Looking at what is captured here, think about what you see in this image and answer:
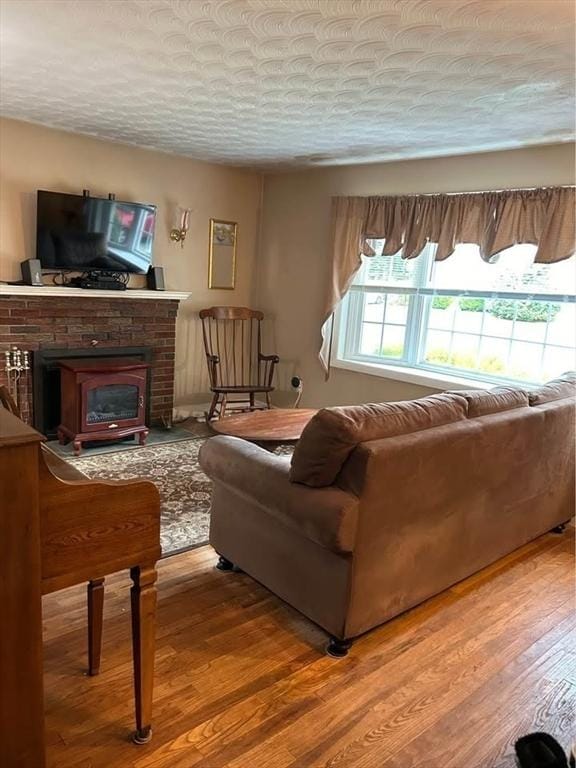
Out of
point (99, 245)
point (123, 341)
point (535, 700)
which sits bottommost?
point (535, 700)

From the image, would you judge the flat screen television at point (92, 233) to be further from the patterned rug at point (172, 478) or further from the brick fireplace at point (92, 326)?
the patterned rug at point (172, 478)

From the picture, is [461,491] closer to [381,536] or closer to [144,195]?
[381,536]

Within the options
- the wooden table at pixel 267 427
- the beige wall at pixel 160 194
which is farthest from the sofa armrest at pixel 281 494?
the beige wall at pixel 160 194

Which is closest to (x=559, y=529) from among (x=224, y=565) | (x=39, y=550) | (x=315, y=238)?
(x=224, y=565)

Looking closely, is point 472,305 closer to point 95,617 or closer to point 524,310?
point 524,310

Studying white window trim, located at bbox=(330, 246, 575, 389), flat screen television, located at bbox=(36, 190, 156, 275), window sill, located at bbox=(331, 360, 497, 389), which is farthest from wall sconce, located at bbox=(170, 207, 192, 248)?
window sill, located at bbox=(331, 360, 497, 389)

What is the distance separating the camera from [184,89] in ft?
9.81

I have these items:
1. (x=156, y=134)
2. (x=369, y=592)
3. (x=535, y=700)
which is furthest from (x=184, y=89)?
(x=535, y=700)

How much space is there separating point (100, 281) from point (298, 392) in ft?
6.60

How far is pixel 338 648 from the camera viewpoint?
83.3 inches

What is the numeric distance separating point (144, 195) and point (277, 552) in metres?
3.52

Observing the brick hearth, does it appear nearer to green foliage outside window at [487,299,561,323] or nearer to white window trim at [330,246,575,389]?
white window trim at [330,246,575,389]

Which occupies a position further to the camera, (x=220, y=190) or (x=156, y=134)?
(x=220, y=190)

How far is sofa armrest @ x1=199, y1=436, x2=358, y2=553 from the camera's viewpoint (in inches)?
76.2
